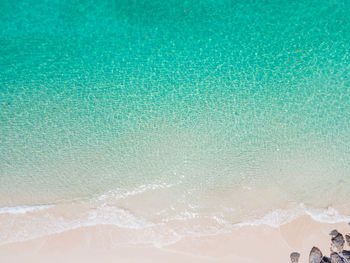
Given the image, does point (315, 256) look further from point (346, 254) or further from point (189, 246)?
point (189, 246)

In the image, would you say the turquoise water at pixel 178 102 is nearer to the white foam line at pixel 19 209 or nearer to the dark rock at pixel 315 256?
the white foam line at pixel 19 209

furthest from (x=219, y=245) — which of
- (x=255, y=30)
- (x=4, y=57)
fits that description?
(x=4, y=57)

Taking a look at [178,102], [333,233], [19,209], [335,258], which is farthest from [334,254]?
[19,209]

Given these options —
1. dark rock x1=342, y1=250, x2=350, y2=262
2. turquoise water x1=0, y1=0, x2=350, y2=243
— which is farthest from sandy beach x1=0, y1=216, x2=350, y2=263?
turquoise water x1=0, y1=0, x2=350, y2=243

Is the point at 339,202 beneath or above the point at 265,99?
beneath

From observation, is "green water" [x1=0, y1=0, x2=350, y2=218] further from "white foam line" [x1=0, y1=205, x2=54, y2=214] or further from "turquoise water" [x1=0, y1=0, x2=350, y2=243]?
"white foam line" [x1=0, y1=205, x2=54, y2=214]

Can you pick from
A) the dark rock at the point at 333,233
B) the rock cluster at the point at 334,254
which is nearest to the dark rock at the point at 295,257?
the rock cluster at the point at 334,254

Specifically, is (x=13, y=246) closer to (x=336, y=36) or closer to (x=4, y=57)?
(x=4, y=57)
